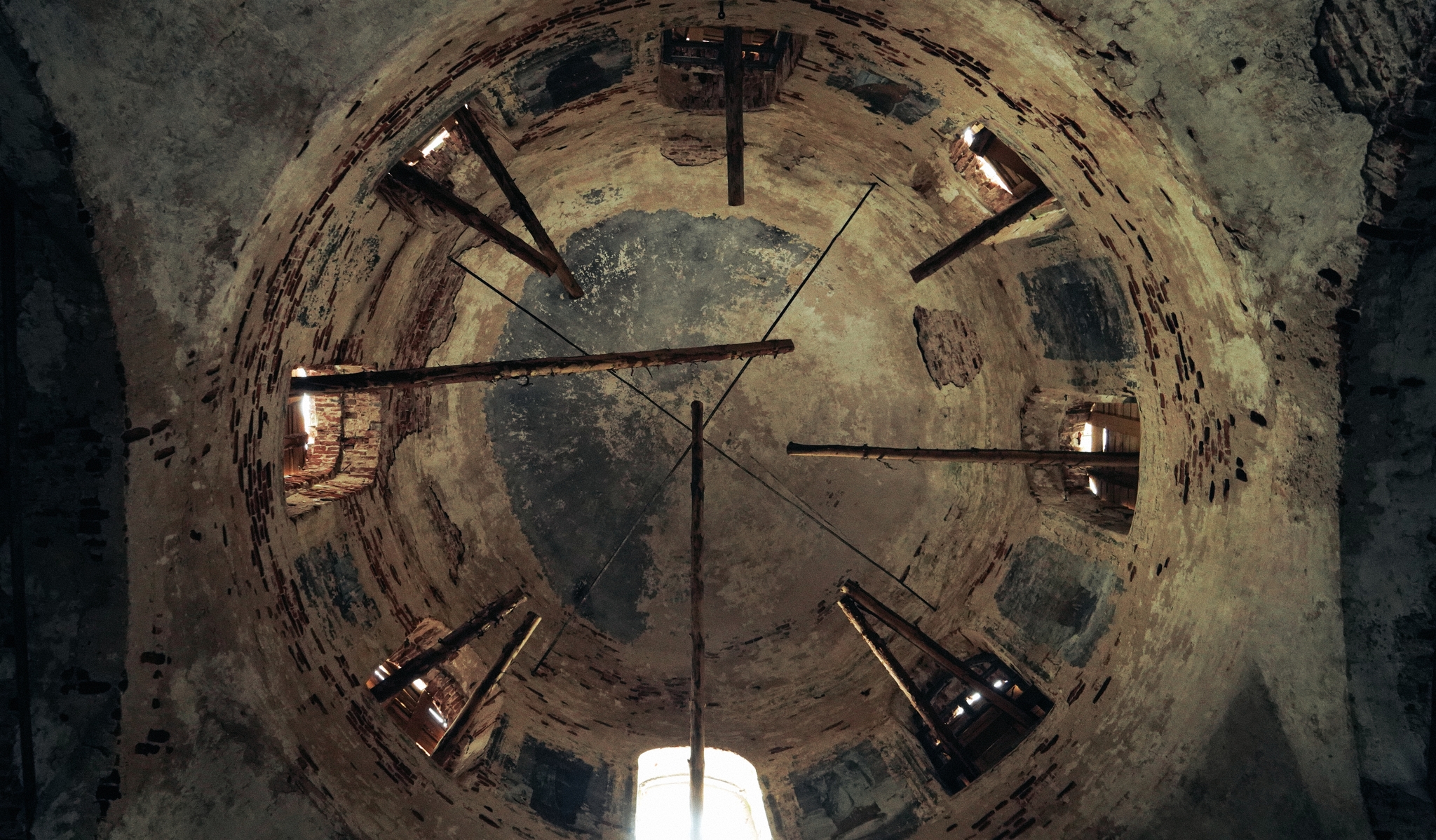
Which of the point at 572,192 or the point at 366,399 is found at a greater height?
the point at 572,192

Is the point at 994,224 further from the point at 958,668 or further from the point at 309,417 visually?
the point at 309,417

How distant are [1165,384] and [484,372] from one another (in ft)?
17.6

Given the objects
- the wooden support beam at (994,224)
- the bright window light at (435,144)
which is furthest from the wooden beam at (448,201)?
the wooden support beam at (994,224)

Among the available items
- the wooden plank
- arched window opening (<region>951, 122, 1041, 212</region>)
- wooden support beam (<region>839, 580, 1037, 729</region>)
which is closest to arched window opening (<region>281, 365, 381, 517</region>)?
wooden support beam (<region>839, 580, 1037, 729</region>)

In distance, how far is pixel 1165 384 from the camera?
21.6 feet

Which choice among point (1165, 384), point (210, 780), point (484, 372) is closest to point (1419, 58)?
point (1165, 384)

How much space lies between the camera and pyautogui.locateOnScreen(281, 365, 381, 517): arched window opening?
8234mm

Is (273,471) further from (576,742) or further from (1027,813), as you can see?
(1027,813)

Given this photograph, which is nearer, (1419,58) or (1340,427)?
(1419,58)

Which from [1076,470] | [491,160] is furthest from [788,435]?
[491,160]

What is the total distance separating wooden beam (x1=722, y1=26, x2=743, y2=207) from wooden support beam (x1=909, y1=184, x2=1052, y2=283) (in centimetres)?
219

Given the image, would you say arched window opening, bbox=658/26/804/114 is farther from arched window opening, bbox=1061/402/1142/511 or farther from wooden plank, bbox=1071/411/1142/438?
wooden plank, bbox=1071/411/1142/438

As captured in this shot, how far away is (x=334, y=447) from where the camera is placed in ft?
27.9

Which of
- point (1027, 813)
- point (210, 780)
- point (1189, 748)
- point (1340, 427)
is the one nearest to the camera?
point (1340, 427)
